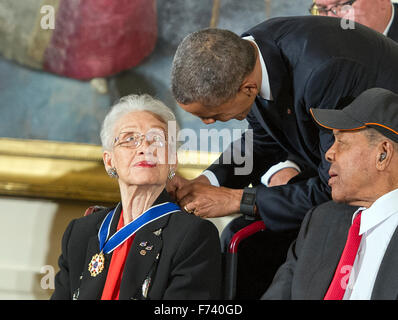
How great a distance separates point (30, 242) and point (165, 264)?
185cm

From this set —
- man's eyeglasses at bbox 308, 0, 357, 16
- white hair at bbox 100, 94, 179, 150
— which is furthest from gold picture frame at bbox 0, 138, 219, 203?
white hair at bbox 100, 94, 179, 150

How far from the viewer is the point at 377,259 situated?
6.54 ft

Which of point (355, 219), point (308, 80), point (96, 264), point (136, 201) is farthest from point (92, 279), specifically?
point (308, 80)

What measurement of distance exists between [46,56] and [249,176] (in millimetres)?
1495

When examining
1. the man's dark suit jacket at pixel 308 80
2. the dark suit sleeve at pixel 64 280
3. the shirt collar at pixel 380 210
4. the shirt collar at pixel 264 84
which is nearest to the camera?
the shirt collar at pixel 380 210

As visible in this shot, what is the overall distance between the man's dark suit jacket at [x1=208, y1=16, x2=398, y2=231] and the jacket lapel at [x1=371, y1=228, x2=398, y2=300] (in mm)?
474

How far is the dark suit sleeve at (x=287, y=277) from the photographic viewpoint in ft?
7.12

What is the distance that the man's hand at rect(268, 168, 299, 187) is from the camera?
286 centimetres

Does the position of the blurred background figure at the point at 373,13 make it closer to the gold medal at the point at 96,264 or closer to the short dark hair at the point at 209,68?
the short dark hair at the point at 209,68

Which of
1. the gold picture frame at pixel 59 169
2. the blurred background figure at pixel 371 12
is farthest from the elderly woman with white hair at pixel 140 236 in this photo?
the blurred background figure at pixel 371 12

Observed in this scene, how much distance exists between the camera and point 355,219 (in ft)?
6.91

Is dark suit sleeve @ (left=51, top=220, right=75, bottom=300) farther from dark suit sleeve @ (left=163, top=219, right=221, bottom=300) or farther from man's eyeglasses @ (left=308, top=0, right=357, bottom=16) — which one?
man's eyeglasses @ (left=308, top=0, right=357, bottom=16)
